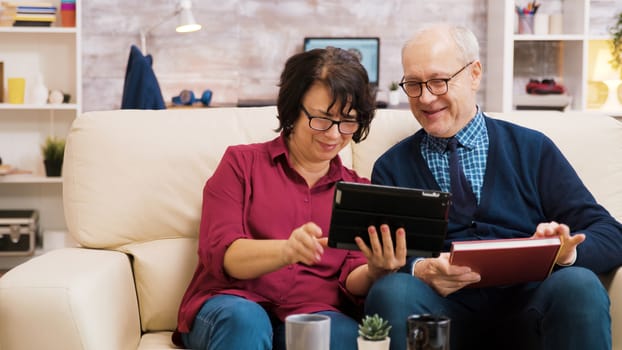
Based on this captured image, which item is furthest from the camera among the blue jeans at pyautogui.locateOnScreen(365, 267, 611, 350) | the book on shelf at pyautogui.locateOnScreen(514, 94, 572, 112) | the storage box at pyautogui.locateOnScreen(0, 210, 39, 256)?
the book on shelf at pyautogui.locateOnScreen(514, 94, 572, 112)

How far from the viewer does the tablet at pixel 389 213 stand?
1641 mm

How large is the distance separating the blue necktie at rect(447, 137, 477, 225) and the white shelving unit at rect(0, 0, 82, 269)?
3178 millimetres

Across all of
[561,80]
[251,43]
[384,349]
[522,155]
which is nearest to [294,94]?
[522,155]

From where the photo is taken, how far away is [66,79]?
4.96m

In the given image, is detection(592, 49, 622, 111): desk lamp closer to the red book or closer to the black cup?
the red book

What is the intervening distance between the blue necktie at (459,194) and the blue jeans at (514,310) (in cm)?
20

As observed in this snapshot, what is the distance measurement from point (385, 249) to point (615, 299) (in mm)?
649

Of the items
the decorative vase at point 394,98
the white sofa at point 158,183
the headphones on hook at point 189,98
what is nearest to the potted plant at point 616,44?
the decorative vase at point 394,98

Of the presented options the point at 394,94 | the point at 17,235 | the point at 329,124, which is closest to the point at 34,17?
the point at 17,235

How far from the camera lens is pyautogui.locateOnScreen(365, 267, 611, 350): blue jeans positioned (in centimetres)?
175

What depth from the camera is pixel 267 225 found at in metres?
2.02

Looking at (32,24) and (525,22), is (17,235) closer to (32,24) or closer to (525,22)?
(32,24)

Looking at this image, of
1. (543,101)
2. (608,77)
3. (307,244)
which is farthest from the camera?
(608,77)

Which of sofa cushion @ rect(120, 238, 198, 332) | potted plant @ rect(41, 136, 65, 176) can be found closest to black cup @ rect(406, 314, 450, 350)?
sofa cushion @ rect(120, 238, 198, 332)
